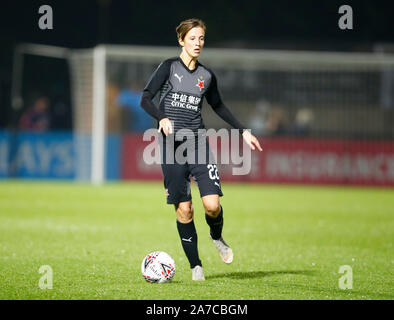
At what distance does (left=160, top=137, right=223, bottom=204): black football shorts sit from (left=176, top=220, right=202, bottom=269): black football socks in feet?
0.91

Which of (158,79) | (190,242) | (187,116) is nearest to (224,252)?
(190,242)

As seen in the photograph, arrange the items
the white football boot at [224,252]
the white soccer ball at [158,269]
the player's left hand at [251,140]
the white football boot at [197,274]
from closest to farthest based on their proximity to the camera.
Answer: the white soccer ball at [158,269]
the white football boot at [197,274]
the player's left hand at [251,140]
the white football boot at [224,252]

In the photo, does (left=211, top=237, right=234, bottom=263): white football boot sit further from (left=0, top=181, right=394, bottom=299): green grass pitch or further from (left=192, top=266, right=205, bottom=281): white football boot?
(left=192, top=266, right=205, bottom=281): white football boot

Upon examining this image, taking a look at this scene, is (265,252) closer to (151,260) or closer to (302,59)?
(151,260)

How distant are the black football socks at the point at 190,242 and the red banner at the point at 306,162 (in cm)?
1636

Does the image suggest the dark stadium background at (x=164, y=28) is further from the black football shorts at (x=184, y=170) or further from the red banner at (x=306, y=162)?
the black football shorts at (x=184, y=170)

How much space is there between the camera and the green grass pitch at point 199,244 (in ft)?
24.4

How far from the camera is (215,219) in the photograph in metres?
8.20

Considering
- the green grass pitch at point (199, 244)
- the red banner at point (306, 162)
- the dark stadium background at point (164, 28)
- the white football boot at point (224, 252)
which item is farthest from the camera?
the dark stadium background at point (164, 28)

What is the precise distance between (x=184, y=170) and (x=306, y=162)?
56.6ft

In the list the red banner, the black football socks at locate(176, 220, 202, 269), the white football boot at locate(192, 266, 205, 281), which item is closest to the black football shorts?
the black football socks at locate(176, 220, 202, 269)

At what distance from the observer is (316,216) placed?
16.0 meters

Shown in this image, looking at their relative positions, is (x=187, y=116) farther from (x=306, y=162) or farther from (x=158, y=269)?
(x=306, y=162)

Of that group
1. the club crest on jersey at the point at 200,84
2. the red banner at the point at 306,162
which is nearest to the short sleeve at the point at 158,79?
the club crest on jersey at the point at 200,84
